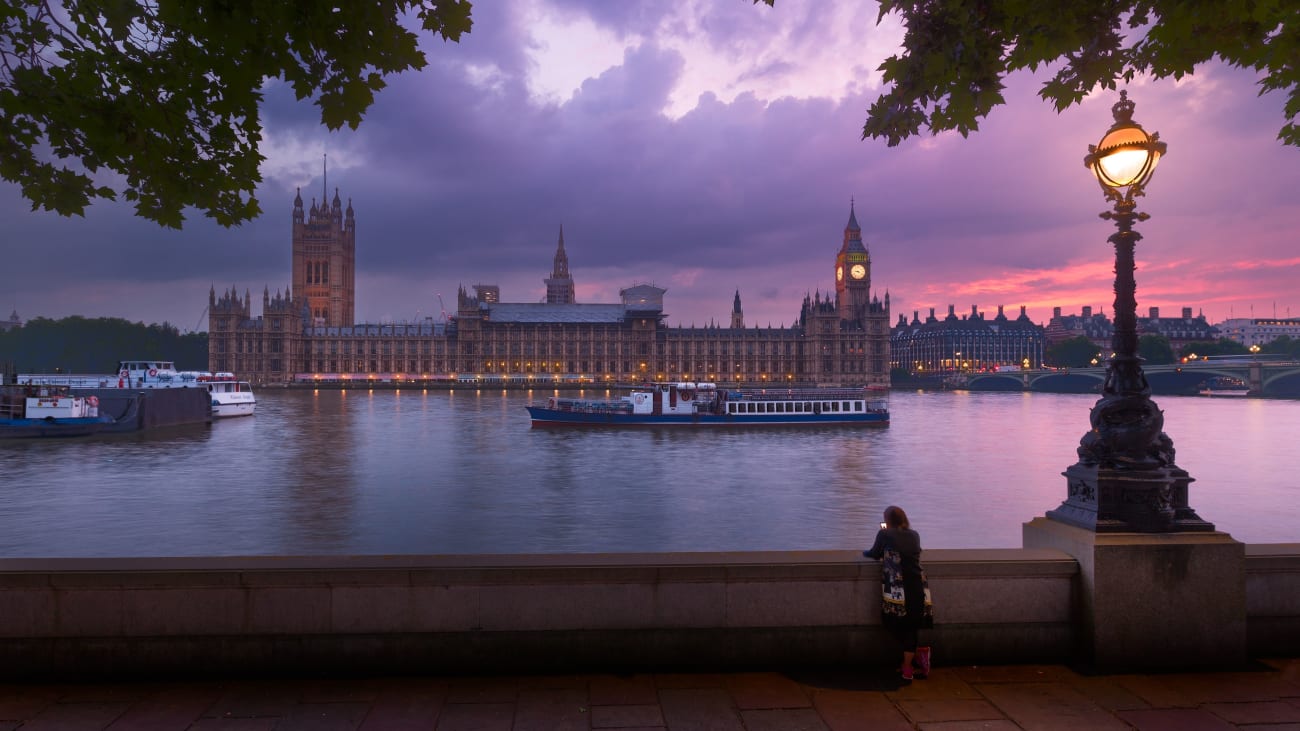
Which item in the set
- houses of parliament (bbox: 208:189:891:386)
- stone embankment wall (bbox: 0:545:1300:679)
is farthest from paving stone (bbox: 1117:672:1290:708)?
houses of parliament (bbox: 208:189:891:386)

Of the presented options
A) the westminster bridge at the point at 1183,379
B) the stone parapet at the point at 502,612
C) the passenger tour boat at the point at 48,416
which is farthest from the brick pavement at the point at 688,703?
the westminster bridge at the point at 1183,379

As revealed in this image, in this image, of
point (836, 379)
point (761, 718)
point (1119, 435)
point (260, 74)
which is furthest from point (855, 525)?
point (836, 379)

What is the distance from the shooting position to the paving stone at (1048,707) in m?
4.61

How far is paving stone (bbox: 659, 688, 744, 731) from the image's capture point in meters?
4.58

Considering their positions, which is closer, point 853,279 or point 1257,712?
point 1257,712

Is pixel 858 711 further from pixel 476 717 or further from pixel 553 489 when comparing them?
pixel 553 489

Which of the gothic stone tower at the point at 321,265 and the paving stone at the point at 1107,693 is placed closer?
the paving stone at the point at 1107,693

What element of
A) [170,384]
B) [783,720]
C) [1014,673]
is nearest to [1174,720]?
[1014,673]

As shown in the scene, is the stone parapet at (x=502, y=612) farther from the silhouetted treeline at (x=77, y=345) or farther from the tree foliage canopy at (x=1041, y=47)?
the silhouetted treeline at (x=77, y=345)

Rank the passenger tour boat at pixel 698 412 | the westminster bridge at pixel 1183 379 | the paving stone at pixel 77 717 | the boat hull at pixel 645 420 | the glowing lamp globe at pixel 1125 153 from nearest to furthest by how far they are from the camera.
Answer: the paving stone at pixel 77 717
the glowing lamp globe at pixel 1125 153
the boat hull at pixel 645 420
the passenger tour boat at pixel 698 412
the westminster bridge at pixel 1183 379

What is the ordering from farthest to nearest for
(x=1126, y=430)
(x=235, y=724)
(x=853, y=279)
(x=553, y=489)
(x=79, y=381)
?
(x=853, y=279) < (x=79, y=381) < (x=553, y=489) < (x=1126, y=430) < (x=235, y=724)

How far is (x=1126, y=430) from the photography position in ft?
19.1

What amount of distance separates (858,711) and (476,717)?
2329 mm

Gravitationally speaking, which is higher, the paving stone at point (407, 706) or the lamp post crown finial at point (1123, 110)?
the lamp post crown finial at point (1123, 110)
